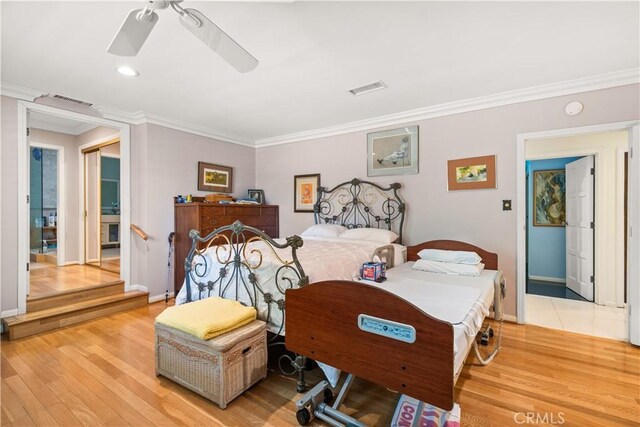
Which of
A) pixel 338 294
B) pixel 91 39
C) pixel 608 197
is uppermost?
pixel 91 39

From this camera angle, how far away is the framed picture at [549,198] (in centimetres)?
482

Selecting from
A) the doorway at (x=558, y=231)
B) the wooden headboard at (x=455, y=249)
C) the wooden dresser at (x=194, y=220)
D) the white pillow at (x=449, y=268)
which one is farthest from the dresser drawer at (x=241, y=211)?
the doorway at (x=558, y=231)

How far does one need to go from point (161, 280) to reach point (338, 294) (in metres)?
3.41

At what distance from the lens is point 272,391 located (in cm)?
198

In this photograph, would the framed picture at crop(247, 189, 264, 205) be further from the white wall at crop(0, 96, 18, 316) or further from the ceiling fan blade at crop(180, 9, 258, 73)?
the ceiling fan blade at crop(180, 9, 258, 73)

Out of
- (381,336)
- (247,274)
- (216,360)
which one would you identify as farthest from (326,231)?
(381,336)

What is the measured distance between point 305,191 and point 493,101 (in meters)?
2.82

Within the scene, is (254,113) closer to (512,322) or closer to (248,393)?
(248,393)

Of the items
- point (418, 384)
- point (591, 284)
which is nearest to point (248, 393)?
point (418, 384)

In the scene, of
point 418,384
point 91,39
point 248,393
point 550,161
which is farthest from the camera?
point 550,161

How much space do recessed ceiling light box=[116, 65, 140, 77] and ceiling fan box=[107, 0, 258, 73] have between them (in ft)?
3.26

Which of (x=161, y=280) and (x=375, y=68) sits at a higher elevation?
(x=375, y=68)

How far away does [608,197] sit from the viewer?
3615 mm

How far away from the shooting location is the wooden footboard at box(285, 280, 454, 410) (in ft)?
4.00
